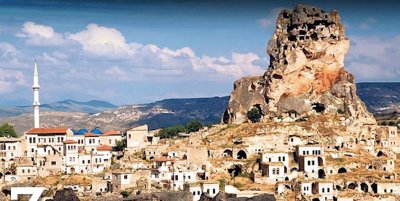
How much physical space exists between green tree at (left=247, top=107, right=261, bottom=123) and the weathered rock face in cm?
43

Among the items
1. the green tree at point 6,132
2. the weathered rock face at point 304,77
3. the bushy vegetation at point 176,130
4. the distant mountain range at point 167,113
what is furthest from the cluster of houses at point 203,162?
the distant mountain range at point 167,113

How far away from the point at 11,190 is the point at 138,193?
24.5 feet

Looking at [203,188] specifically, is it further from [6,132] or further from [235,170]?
[6,132]

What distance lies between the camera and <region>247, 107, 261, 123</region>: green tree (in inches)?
2557

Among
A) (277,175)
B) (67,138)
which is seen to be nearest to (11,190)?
(67,138)

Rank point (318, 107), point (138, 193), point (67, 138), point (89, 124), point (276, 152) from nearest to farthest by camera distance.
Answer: point (138, 193) < point (276, 152) < point (67, 138) < point (318, 107) < point (89, 124)

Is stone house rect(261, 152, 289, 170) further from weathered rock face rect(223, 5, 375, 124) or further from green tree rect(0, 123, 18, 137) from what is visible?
green tree rect(0, 123, 18, 137)

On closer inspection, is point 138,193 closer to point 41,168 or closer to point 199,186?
point 199,186

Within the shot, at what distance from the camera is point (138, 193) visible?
5109 cm

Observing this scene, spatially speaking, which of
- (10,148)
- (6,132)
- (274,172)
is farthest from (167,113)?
(274,172)

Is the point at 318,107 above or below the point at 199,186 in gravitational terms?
above

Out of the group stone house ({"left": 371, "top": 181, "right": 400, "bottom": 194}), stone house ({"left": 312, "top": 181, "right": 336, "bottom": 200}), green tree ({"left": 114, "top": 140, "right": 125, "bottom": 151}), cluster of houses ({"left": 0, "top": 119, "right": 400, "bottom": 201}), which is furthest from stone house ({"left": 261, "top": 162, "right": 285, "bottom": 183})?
green tree ({"left": 114, "top": 140, "right": 125, "bottom": 151})

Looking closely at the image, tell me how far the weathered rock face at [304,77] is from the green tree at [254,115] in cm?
43

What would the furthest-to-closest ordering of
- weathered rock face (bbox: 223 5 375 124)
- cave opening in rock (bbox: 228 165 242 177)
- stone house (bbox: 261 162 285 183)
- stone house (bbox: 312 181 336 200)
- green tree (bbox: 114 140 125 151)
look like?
weathered rock face (bbox: 223 5 375 124)
green tree (bbox: 114 140 125 151)
cave opening in rock (bbox: 228 165 242 177)
stone house (bbox: 261 162 285 183)
stone house (bbox: 312 181 336 200)
